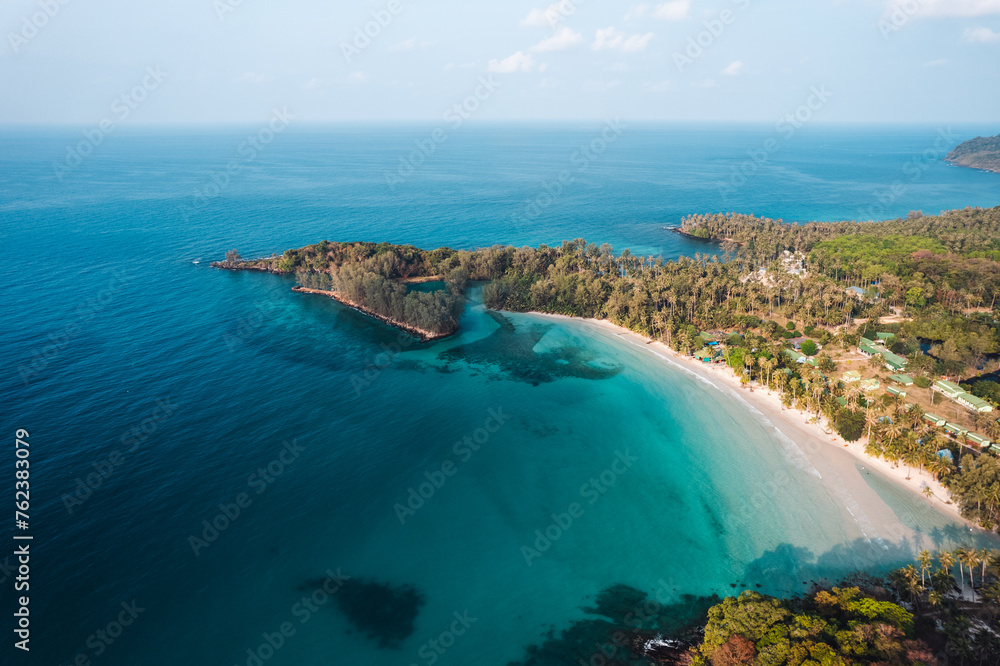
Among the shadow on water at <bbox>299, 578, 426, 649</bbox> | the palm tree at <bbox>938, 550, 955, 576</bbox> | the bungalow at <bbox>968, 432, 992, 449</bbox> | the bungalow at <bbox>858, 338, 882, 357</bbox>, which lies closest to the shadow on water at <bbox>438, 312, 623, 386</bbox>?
the bungalow at <bbox>858, 338, 882, 357</bbox>

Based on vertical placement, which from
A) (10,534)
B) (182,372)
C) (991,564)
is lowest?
(991,564)

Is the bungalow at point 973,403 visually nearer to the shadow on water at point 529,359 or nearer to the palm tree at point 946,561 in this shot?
the palm tree at point 946,561

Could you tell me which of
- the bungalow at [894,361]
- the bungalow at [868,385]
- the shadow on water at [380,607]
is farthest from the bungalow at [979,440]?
the shadow on water at [380,607]

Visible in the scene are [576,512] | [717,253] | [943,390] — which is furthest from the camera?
[717,253]

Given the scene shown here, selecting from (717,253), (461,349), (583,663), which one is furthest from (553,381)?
(717,253)

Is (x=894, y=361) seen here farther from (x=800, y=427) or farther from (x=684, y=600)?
(x=684, y=600)

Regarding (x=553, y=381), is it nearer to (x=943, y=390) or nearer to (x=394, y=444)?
(x=394, y=444)
